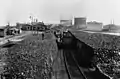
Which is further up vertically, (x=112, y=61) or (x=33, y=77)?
(x=33, y=77)

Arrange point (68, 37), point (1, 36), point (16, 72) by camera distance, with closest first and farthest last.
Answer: point (16, 72)
point (1, 36)
point (68, 37)

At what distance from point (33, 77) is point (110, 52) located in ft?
40.3

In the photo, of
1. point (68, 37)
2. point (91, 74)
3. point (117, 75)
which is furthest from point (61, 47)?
point (117, 75)

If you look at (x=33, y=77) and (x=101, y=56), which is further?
(x=101, y=56)

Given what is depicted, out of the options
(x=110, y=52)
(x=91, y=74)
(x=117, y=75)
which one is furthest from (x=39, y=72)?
(x=110, y=52)

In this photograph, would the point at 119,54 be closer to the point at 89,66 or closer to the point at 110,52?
the point at 110,52

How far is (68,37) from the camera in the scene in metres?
39.0

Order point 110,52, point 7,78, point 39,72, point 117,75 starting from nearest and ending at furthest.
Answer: point 7,78, point 39,72, point 117,75, point 110,52

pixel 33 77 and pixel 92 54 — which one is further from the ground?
pixel 33 77

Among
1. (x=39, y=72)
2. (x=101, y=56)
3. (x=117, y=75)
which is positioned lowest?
(x=117, y=75)

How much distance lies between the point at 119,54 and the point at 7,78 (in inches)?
545

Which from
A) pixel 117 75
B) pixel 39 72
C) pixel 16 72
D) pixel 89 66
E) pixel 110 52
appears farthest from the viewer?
pixel 89 66

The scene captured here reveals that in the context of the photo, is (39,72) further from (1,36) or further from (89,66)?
(1,36)

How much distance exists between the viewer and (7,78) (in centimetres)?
571
